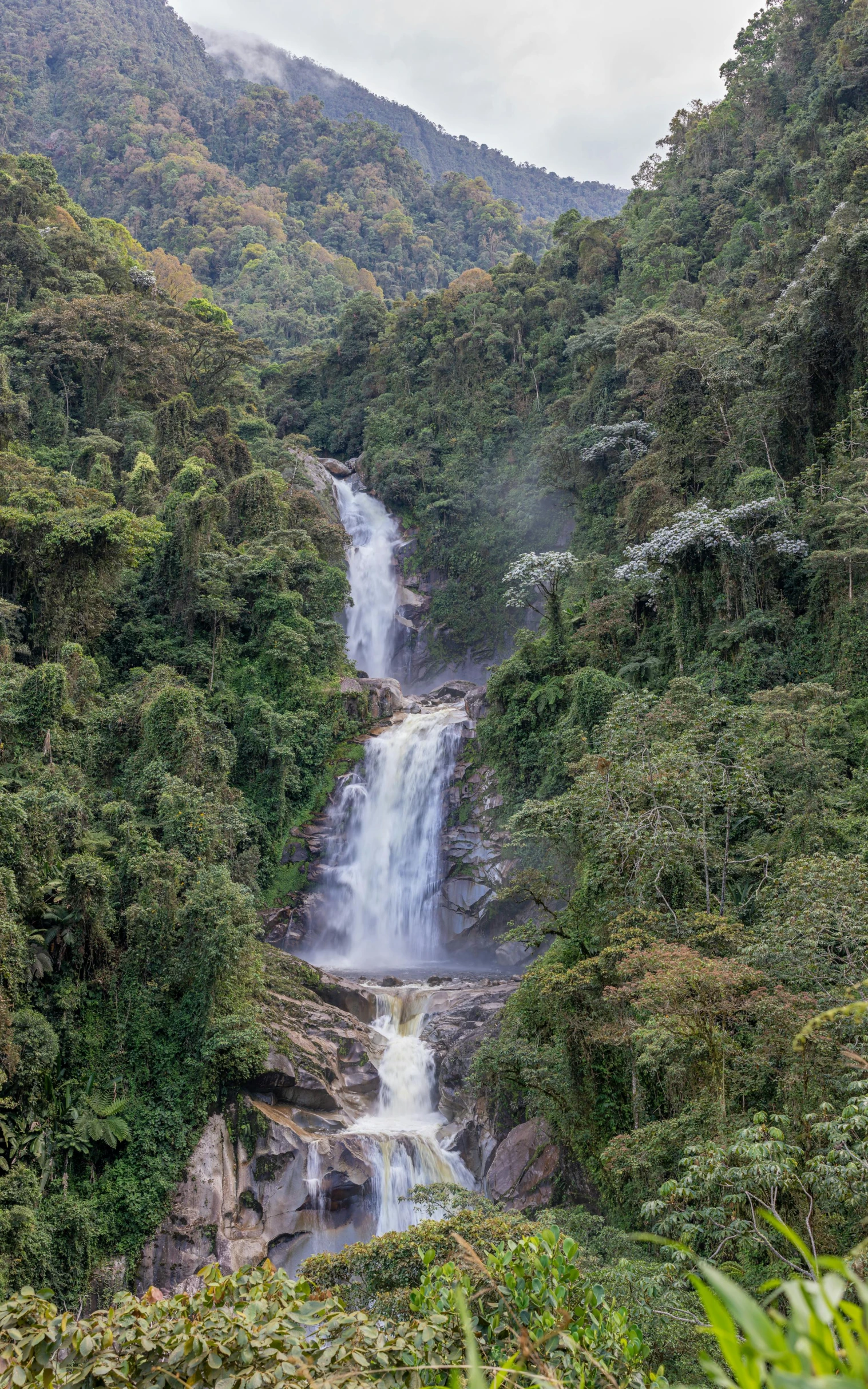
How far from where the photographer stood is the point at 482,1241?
617 cm

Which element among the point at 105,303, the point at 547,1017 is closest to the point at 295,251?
the point at 105,303

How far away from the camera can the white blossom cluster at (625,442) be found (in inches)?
924

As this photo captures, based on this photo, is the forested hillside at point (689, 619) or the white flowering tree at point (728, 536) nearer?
the forested hillside at point (689, 619)

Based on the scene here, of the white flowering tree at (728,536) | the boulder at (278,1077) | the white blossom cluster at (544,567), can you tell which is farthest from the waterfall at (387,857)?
the white flowering tree at (728,536)

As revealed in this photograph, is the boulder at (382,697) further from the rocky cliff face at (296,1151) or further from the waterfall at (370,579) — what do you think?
the rocky cliff face at (296,1151)

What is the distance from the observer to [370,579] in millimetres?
30156

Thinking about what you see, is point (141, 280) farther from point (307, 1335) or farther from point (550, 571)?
point (307, 1335)

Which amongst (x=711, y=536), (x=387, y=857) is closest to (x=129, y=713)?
(x=387, y=857)

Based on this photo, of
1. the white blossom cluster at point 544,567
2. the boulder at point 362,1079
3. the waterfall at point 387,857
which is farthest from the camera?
the waterfall at point 387,857

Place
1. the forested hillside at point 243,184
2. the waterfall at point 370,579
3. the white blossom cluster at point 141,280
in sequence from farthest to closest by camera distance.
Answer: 1. the forested hillside at point 243,184
2. the white blossom cluster at point 141,280
3. the waterfall at point 370,579

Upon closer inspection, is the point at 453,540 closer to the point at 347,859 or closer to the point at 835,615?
the point at 347,859

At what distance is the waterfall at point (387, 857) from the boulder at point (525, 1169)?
8585mm

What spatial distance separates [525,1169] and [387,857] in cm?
1084

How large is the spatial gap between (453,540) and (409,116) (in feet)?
265
